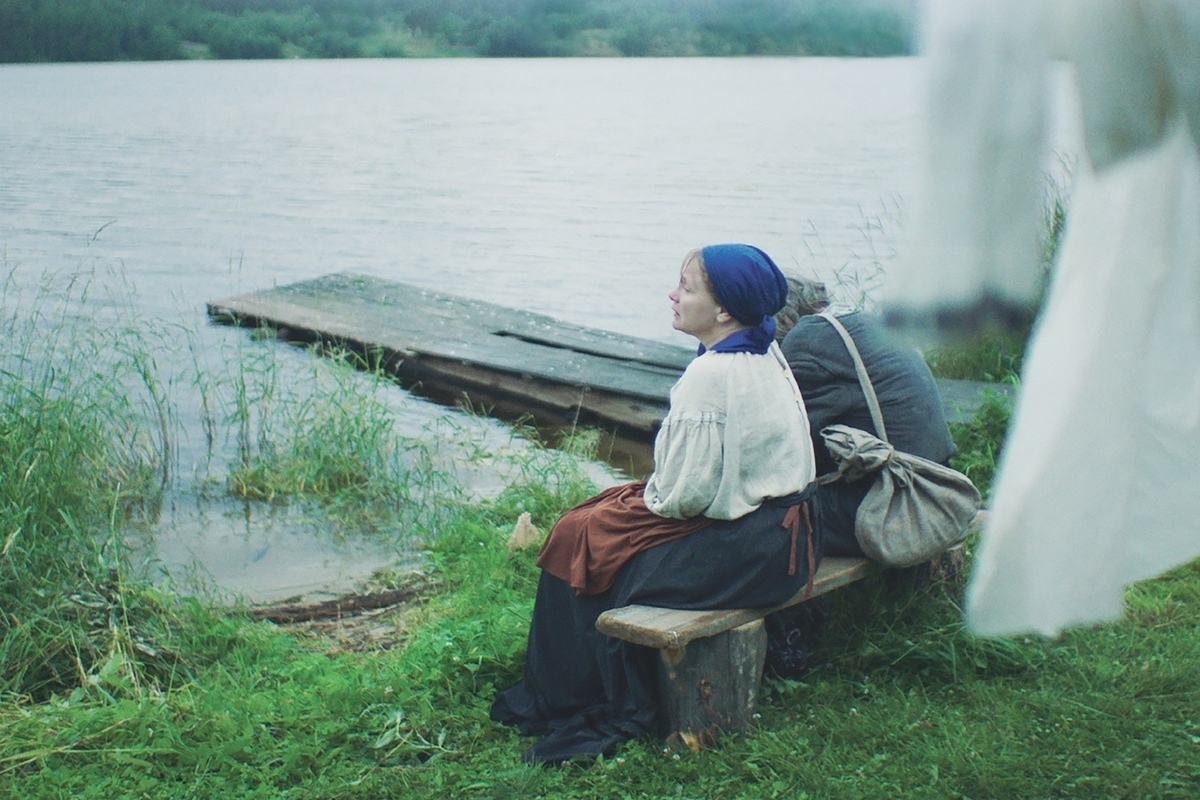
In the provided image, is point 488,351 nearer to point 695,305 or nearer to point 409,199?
point 695,305

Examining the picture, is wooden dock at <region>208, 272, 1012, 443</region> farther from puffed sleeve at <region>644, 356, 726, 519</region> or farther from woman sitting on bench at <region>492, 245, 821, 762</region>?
puffed sleeve at <region>644, 356, 726, 519</region>

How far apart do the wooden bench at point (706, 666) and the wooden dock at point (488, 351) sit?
3.75 m

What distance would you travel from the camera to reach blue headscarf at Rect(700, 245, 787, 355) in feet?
11.7

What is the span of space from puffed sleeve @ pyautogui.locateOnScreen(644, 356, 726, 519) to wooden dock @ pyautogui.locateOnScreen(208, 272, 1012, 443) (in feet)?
12.2

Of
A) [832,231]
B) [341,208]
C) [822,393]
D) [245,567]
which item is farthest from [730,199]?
[822,393]

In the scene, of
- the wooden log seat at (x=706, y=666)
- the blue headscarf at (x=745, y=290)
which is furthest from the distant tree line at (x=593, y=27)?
the wooden log seat at (x=706, y=666)

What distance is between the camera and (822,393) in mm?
4148

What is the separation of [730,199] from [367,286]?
40.7 feet

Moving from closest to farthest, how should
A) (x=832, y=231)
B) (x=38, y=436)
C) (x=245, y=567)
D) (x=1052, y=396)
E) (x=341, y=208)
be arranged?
1. (x=1052, y=396)
2. (x=38, y=436)
3. (x=245, y=567)
4. (x=832, y=231)
5. (x=341, y=208)

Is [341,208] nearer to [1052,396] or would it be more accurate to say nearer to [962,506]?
[962,506]

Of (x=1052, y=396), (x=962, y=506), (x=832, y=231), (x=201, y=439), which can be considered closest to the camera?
(x=1052, y=396)

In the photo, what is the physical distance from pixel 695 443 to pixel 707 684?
2.17 feet

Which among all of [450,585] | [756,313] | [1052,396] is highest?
[1052,396]

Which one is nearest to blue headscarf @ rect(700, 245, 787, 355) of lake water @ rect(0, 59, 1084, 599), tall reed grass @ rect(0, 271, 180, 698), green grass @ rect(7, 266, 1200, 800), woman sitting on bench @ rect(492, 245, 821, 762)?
woman sitting on bench @ rect(492, 245, 821, 762)
